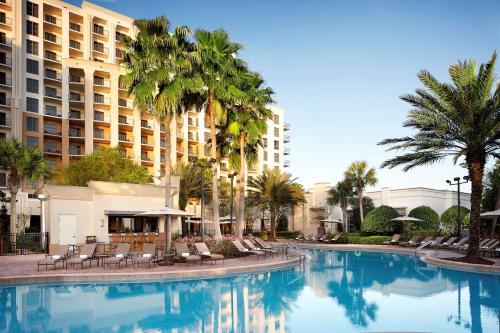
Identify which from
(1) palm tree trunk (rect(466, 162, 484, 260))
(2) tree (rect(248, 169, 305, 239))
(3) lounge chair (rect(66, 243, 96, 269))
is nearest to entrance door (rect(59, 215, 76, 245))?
(3) lounge chair (rect(66, 243, 96, 269))

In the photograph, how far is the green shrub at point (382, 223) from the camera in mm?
36875

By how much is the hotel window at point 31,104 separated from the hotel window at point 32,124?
112 centimetres

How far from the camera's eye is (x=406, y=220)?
36.5 meters

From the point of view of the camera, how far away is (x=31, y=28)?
183 feet

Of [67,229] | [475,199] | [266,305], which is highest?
[475,199]

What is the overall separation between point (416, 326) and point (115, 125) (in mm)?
54670

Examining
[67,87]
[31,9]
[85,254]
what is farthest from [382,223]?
[31,9]

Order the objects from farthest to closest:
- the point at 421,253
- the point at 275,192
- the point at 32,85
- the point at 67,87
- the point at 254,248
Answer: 1. the point at 67,87
2. the point at 32,85
3. the point at 275,192
4. the point at 421,253
5. the point at 254,248

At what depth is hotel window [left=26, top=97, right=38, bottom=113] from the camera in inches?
2131

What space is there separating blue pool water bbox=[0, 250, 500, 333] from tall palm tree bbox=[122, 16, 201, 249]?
5.87m

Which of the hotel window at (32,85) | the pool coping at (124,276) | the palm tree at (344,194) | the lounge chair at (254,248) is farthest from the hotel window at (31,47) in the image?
the pool coping at (124,276)

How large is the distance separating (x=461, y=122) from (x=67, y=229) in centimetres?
2184

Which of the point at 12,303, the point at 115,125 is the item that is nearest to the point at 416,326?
the point at 12,303

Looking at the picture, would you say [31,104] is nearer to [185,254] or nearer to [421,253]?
[185,254]
